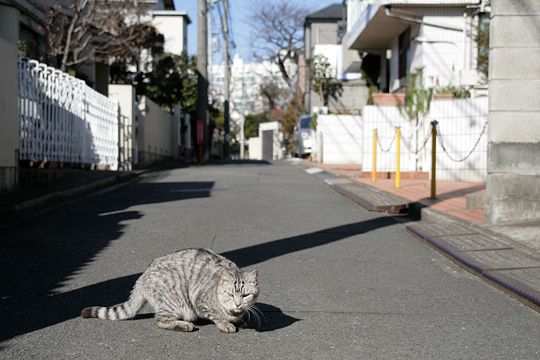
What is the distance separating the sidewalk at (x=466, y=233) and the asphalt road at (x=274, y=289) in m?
0.17

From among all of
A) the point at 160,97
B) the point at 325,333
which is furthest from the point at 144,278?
the point at 160,97

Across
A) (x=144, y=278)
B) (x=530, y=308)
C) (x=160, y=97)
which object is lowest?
(x=530, y=308)

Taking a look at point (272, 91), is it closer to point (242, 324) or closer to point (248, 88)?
point (248, 88)

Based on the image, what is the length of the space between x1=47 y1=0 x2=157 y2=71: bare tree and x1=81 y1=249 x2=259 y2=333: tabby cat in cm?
1734

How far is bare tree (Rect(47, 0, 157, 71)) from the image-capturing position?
851 inches

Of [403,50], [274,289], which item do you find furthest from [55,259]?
[403,50]

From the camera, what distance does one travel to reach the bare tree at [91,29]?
21625mm

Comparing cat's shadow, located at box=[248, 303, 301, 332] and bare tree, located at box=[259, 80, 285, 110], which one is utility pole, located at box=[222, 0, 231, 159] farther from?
cat's shadow, located at box=[248, 303, 301, 332]

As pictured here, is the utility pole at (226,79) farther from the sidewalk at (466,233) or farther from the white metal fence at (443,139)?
the sidewalk at (466,233)

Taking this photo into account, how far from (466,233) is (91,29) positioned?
1838cm

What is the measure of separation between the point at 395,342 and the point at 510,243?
14.0 ft

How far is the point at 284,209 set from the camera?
39.5 ft

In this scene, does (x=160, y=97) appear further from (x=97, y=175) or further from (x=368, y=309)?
(x=368, y=309)

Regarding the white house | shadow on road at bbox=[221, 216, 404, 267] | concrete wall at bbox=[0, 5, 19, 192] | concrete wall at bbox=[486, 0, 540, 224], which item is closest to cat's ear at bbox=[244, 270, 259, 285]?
shadow on road at bbox=[221, 216, 404, 267]
